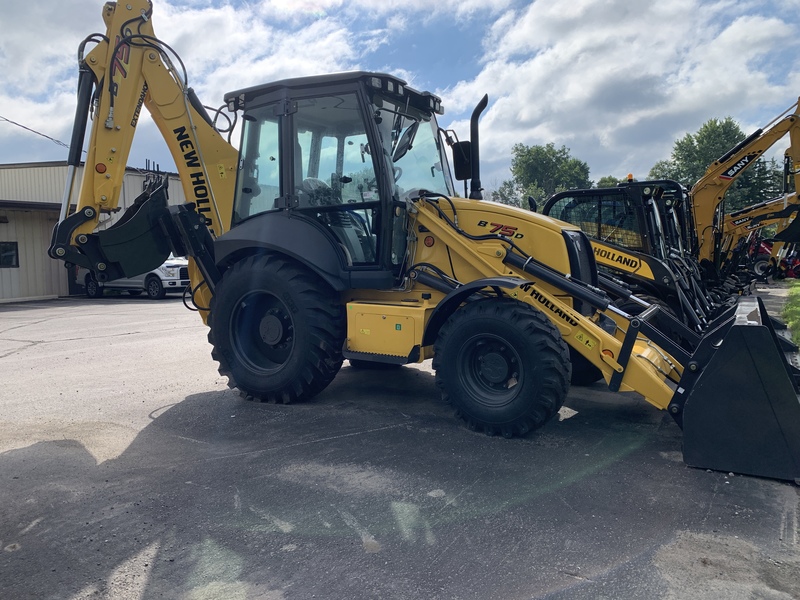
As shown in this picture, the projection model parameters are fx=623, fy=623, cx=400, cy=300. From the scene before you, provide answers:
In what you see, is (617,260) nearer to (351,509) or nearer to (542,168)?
(351,509)

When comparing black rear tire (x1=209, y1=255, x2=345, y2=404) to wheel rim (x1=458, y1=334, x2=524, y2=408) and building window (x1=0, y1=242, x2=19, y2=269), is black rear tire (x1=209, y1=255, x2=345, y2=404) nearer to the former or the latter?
wheel rim (x1=458, y1=334, x2=524, y2=408)

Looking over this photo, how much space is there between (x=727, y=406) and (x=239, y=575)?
10.1 ft

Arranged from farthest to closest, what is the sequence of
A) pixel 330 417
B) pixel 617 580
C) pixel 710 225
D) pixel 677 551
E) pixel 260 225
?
pixel 710 225 < pixel 260 225 < pixel 330 417 < pixel 677 551 < pixel 617 580

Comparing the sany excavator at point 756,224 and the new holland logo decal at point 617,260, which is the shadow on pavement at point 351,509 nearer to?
the new holland logo decal at point 617,260

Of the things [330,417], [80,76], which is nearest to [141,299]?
[80,76]

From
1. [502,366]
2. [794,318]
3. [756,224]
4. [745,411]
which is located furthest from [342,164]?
[756,224]

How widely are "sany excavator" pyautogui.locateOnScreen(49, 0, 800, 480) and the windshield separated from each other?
0.07 ft

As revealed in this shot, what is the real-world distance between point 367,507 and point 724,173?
43.7 ft

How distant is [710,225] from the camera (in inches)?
567

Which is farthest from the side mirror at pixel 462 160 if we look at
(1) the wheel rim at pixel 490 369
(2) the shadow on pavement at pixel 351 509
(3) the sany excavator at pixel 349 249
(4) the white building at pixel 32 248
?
(4) the white building at pixel 32 248

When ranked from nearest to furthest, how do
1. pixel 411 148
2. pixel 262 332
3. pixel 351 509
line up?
pixel 351 509, pixel 411 148, pixel 262 332

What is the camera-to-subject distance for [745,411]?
392 cm

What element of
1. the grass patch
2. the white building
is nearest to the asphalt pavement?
the grass patch

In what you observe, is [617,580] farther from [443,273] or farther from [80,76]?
[80,76]
